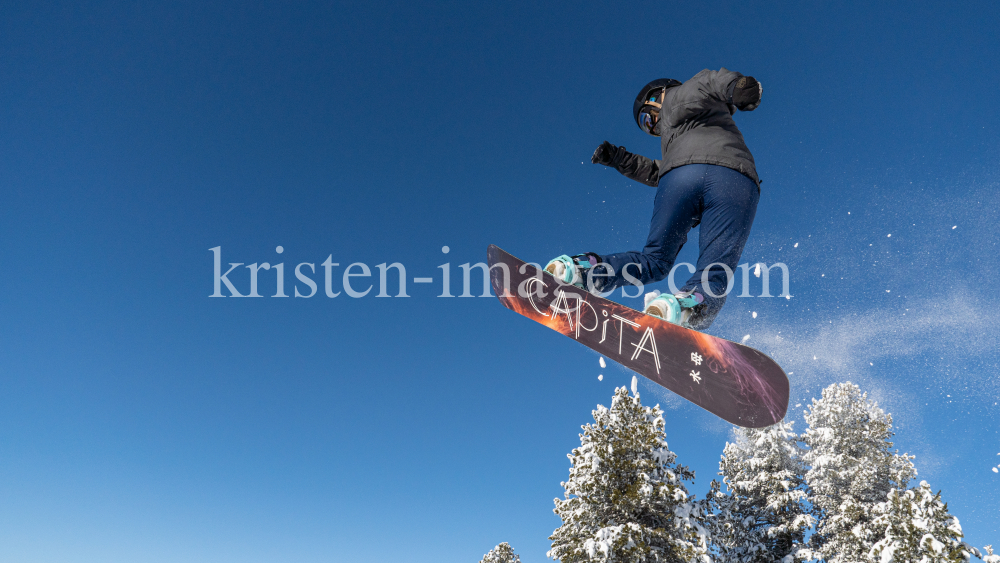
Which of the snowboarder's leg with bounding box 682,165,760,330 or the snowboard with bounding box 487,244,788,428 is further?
the snowboarder's leg with bounding box 682,165,760,330

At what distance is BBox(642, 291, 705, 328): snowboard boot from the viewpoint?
3.24 metres

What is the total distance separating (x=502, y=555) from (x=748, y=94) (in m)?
21.5

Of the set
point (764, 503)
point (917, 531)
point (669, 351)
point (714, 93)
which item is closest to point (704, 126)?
point (714, 93)

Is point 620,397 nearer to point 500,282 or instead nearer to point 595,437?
point 595,437

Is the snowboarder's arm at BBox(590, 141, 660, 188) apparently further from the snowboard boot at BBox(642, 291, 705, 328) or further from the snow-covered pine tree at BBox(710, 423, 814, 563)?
the snow-covered pine tree at BBox(710, 423, 814, 563)

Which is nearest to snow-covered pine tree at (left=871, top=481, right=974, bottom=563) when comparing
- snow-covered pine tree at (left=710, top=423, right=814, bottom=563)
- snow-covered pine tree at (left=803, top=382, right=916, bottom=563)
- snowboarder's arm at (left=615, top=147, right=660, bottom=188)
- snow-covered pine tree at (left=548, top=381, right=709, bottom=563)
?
snow-covered pine tree at (left=803, top=382, right=916, bottom=563)

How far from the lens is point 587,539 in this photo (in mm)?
10227

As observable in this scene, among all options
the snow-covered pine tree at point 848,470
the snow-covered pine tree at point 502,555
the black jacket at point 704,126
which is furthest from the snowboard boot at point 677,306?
the snow-covered pine tree at point 502,555

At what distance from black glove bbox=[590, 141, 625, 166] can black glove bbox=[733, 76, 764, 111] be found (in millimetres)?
1595

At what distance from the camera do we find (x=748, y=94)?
3.38m

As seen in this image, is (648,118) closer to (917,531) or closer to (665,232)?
(665,232)

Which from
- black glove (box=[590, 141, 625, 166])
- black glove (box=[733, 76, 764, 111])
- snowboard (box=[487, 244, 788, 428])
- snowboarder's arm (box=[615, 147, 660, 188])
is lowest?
snowboard (box=[487, 244, 788, 428])

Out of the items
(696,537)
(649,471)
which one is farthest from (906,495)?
(649,471)

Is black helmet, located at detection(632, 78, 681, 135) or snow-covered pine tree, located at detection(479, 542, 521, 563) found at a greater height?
black helmet, located at detection(632, 78, 681, 135)
